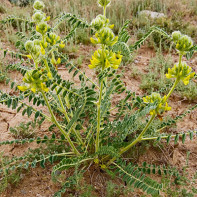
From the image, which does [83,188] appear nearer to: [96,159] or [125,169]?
[96,159]

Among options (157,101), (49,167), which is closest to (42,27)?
(157,101)

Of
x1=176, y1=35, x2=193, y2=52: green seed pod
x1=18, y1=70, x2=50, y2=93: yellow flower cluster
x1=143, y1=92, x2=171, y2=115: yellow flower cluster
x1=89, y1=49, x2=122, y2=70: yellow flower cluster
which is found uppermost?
x1=176, y1=35, x2=193, y2=52: green seed pod

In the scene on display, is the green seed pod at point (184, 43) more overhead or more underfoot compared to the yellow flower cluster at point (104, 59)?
more overhead

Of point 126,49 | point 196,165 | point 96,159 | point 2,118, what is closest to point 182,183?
point 196,165

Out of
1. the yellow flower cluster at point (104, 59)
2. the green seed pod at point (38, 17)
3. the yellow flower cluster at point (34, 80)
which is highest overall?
the green seed pod at point (38, 17)

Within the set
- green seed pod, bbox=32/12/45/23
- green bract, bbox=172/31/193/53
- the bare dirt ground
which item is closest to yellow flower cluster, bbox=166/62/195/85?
green bract, bbox=172/31/193/53

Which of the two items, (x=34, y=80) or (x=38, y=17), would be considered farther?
(x=38, y=17)

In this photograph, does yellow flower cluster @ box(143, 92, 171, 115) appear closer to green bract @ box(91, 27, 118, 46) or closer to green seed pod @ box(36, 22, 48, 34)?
green bract @ box(91, 27, 118, 46)

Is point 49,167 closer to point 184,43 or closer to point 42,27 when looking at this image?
point 42,27

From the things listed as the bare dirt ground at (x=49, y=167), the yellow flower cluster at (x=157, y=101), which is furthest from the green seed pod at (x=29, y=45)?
the bare dirt ground at (x=49, y=167)

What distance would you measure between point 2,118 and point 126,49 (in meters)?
1.71

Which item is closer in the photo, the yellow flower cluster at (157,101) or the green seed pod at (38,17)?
the yellow flower cluster at (157,101)

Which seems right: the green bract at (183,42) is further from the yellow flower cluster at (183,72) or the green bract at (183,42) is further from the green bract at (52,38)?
the green bract at (52,38)

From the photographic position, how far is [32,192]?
69.8 inches
